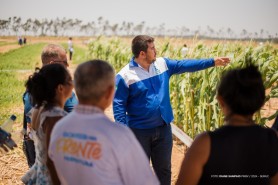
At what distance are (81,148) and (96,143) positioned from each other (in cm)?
9

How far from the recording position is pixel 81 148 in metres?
1.70

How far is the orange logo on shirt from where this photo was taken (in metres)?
1.67

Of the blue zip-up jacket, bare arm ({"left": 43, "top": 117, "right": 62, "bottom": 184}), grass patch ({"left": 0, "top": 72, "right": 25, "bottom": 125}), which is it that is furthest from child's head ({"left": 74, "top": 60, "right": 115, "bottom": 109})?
grass patch ({"left": 0, "top": 72, "right": 25, "bottom": 125})

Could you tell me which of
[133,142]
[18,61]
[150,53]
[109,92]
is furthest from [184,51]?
[18,61]

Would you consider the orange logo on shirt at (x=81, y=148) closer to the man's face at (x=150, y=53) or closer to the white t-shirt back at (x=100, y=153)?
the white t-shirt back at (x=100, y=153)

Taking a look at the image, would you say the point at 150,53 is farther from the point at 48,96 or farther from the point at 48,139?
the point at 48,139

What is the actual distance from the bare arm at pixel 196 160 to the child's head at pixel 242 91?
228mm

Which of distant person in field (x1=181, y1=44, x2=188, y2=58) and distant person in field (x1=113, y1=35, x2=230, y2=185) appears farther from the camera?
distant person in field (x1=181, y1=44, x2=188, y2=58)

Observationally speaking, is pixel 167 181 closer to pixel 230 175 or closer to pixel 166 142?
pixel 166 142

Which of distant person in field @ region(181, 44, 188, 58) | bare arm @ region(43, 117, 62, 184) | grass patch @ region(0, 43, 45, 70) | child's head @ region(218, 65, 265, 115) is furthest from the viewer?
grass patch @ region(0, 43, 45, 70)

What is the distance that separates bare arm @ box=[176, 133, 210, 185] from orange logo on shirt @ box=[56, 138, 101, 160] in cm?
47

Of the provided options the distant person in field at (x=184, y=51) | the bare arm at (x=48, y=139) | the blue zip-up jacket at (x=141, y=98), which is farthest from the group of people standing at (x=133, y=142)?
the distant person in field at (x=184, y=51)

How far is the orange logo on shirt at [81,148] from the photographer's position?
1668 millimetres

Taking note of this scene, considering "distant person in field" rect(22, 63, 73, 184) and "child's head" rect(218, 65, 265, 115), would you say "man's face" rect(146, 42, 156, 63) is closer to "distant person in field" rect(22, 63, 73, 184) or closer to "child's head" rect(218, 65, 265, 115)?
"distant person in field" rect(22, 63, 73, 184)
